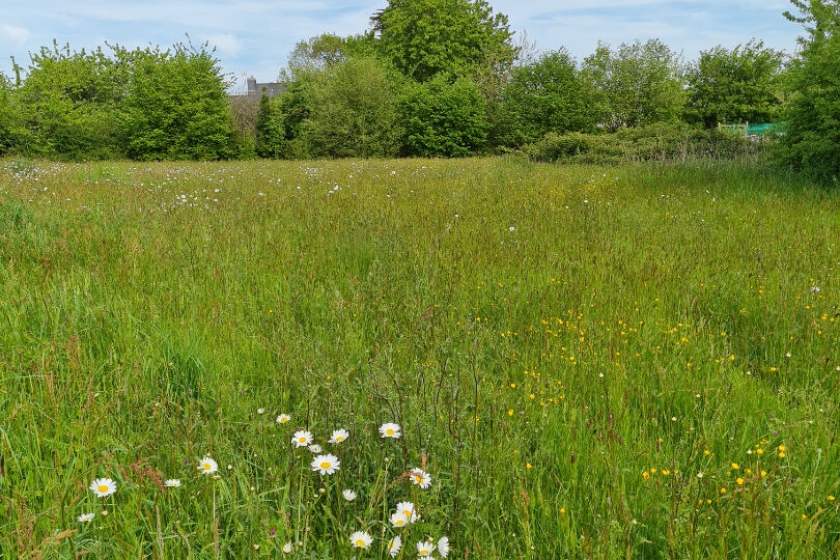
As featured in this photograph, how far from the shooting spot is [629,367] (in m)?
2.87

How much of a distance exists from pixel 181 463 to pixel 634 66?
95.1ft

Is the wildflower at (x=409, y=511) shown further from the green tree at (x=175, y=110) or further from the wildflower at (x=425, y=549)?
the green tree at (x=175, y=110)

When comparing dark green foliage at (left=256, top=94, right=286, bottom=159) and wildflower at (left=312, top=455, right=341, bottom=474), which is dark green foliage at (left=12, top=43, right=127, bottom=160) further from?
wildflower at (left=312, top=455, right=341, bottom=474)

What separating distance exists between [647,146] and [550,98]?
13607mm

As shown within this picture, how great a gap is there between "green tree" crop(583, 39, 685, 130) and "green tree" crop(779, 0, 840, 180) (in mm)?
17458

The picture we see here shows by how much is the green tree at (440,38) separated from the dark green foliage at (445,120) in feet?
34.5

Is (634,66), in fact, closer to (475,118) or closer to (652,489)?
(475,118)

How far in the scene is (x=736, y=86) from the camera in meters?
25.1

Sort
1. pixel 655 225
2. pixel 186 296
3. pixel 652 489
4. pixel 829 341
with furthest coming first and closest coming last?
pixel 655 225, pixel 186 296, pixel 829 341, pixel 652 489

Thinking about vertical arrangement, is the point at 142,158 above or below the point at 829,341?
above

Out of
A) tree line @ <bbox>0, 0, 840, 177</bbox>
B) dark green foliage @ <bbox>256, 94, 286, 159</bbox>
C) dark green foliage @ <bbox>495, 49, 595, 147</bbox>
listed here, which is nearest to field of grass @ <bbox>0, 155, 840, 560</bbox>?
tree line @ <bbox>0, 0, 840, 177</bbox>

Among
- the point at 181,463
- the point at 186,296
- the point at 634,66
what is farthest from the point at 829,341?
the point at 634,66

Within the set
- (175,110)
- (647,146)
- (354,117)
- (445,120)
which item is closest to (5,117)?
(175,110)

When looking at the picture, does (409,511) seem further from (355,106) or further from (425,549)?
(355,106)
